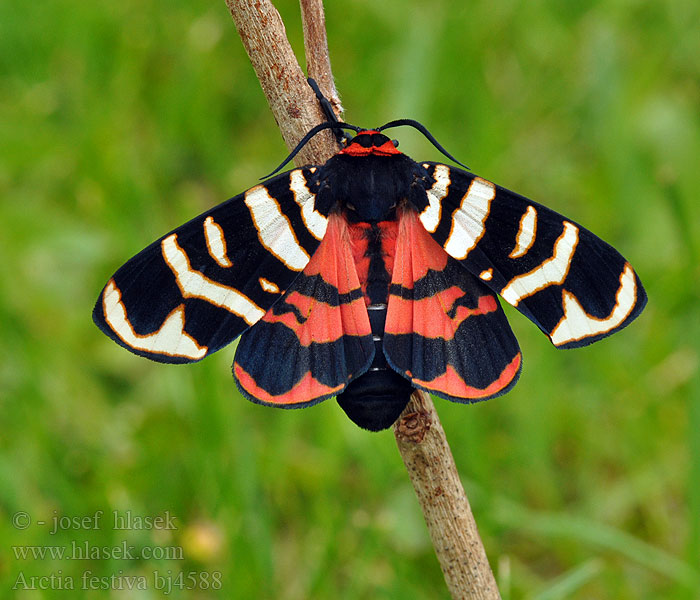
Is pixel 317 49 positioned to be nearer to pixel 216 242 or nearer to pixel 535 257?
pixel 216 242

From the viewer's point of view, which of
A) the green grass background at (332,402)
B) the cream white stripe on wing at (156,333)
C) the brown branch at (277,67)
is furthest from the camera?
the green grass background at (332,402)

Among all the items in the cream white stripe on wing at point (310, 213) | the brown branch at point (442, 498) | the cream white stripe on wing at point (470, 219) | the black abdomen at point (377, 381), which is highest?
the cream white stripe on wing at point (310, 213)

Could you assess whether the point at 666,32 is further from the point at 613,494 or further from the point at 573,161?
the point at 613,494

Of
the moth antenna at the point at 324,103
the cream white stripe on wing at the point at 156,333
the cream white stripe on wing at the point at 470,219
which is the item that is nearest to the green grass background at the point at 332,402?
the cream white stripe on wing at the point at 470,219

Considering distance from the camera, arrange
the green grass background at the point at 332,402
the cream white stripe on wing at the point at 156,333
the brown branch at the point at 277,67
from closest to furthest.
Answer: the brown branch at the point at 277,67
the cream white stripe on wing at the point at 156,333
the green grass background at the point at 332,402

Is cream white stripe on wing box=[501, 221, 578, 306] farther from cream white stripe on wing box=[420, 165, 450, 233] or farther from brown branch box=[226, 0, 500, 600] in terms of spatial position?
brown branch box=[226, 0, 500, 600]

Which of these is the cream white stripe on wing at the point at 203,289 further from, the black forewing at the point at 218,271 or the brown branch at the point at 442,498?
the brown branch at the point at 442,498

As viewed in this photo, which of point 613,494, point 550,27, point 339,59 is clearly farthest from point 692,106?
point 613,494
